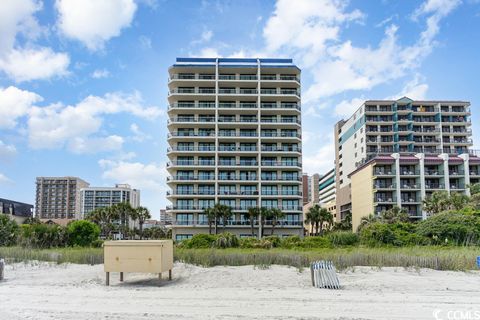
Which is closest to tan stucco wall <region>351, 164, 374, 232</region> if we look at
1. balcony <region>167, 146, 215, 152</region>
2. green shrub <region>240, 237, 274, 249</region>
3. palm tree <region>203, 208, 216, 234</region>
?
→ palm tree <region>203, 208, 216, 234</region>

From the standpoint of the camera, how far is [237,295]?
11.4 meters

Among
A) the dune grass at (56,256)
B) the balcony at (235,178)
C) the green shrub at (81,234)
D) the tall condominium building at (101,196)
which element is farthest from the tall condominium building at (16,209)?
the dune grass at (56,256)

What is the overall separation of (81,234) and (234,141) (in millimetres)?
30228

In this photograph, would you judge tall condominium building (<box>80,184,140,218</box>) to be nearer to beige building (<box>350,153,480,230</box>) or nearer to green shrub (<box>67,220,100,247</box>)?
beige building (<box>350,153,480,230</box>)

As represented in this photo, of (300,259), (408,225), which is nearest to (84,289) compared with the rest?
(300,259)

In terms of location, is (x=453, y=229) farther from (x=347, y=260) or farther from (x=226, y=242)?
(x=347, y=260)

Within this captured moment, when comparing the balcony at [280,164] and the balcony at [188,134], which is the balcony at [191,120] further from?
the balcony at [280,164]

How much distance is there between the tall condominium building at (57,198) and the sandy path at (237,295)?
140 m

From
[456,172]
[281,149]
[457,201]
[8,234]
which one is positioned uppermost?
[281,149]

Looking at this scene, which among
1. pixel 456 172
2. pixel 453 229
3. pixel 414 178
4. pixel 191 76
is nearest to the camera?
Result: pixel 453 229

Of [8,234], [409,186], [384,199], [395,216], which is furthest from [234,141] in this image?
[8,234]

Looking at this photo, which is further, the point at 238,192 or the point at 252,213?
the point at 238,192

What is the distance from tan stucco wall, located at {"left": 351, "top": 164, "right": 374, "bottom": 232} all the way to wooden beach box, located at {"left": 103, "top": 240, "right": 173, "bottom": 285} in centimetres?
5776

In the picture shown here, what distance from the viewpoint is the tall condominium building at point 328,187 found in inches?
4656
